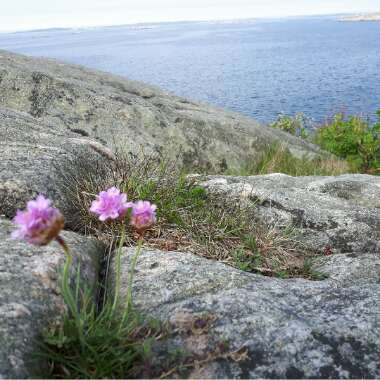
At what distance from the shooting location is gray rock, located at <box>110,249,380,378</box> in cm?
237

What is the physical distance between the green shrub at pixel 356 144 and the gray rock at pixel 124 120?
1129 millimetres

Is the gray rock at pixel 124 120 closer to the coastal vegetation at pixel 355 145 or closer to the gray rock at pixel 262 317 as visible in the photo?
the coastal vegetation at pixel 355 145

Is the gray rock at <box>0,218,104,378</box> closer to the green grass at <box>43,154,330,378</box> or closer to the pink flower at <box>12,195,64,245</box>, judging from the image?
the green grass at <box>43,154,330,378</box>

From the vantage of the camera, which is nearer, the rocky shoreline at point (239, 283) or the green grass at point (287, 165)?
the rocky shoreline at point (239, 283)

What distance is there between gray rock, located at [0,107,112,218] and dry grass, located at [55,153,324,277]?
6.8 inches

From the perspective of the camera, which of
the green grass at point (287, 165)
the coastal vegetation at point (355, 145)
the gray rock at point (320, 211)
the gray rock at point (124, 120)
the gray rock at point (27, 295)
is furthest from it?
the coastal vegetation at point (355, 145)

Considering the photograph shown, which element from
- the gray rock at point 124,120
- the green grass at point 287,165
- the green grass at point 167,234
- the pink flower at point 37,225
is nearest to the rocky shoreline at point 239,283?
the green grass at point 167,234

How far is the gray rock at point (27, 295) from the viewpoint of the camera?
87.4 inches

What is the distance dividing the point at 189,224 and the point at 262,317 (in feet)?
5.91

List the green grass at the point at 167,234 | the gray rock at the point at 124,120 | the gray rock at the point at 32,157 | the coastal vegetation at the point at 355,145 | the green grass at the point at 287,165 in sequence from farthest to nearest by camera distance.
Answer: the coastal vegetation at the point at 355,145, the green grass at the point at 287,165, the gray rock at the point at 124,120, the gray rock at the point at 32,157, the green grass at the point at 167,234

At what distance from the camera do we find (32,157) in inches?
175

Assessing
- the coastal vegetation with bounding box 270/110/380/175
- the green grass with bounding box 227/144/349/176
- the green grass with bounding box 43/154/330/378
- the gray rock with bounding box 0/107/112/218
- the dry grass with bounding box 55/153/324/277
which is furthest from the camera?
the coastal vegetation with bounding box 270/110/380/175

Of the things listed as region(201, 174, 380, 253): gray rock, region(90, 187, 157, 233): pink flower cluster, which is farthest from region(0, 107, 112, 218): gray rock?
region(90, 187, 157, 233): pink flower cluster

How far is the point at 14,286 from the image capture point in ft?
8.61
